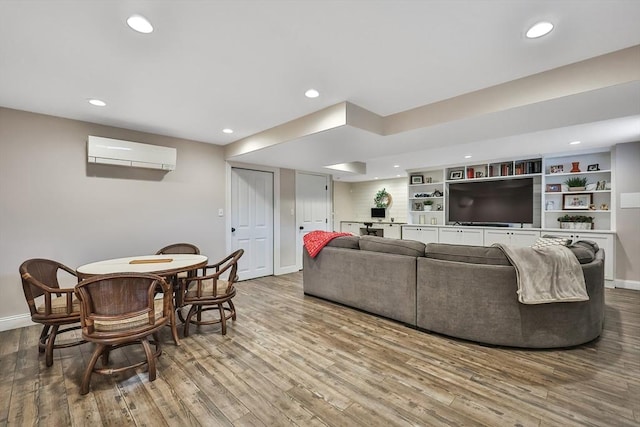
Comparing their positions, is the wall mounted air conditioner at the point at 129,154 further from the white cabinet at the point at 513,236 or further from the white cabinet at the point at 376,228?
the white cabinet at the point at 513,236

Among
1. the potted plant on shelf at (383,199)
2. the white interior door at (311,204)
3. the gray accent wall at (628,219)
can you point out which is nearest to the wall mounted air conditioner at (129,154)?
the white interior door at (311,204)

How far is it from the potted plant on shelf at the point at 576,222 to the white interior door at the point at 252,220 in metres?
5.23

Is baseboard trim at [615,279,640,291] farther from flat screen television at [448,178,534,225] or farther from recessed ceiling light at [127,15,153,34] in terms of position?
recessed ceiling light at [127,15,153,34]

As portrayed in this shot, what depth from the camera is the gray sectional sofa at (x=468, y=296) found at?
2.44 meters

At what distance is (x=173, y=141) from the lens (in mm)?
4273

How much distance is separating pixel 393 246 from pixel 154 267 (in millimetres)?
2420

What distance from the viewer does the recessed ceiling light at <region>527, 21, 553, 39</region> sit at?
5.84 feet

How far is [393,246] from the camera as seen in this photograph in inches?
126

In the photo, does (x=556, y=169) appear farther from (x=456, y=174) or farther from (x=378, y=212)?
(x=378, y=212)

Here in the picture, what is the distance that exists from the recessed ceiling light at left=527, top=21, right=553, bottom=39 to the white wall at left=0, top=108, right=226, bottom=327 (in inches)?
167

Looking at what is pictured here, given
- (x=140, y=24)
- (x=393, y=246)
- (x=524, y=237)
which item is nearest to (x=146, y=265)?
(x=140, y=24)

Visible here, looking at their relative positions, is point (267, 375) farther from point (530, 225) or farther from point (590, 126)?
point (530, 225)

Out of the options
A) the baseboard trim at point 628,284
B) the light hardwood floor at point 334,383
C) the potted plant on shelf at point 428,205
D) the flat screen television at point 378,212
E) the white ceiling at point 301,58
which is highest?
the white ceiling at point 301,58

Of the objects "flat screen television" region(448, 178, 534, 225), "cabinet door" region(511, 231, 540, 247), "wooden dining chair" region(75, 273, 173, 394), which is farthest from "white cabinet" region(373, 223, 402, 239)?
"wooden dining chair" region(75, 273, 173, 394)
